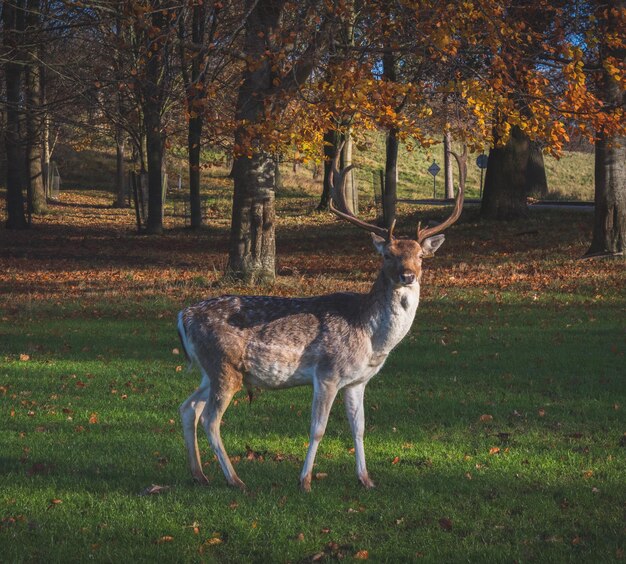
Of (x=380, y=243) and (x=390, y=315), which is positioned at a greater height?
(x=380, y=243)

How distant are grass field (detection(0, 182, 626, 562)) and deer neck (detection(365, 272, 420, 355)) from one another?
1116 millimetres

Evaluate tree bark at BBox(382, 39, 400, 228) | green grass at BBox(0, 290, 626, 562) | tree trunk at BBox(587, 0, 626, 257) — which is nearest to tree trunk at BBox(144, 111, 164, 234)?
tree bark at BBox(382, 39, 400, 228)

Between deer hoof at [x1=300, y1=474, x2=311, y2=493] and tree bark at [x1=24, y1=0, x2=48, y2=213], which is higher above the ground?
tree bark at [x1=24, y1=0, x2=48, y2=213]

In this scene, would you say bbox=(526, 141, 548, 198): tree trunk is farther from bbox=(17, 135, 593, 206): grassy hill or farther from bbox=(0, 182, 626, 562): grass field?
bbox=(0, 182, 626, 562): grass field

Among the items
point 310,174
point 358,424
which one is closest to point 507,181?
point 358,424

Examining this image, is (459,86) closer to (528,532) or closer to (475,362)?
(475,362)

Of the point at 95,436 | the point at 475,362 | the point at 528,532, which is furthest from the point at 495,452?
the point at 475,362

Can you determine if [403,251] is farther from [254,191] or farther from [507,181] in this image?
[507,181]

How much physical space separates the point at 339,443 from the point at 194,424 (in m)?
1.73

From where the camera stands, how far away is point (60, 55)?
123 feet

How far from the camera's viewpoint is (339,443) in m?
9.39

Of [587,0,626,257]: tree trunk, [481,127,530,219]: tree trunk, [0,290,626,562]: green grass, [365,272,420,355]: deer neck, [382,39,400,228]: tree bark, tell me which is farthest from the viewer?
[481,127,530,219]: tree trunk

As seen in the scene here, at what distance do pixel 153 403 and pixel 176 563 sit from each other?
497 centimetres

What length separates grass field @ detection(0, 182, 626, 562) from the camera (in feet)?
21.8
